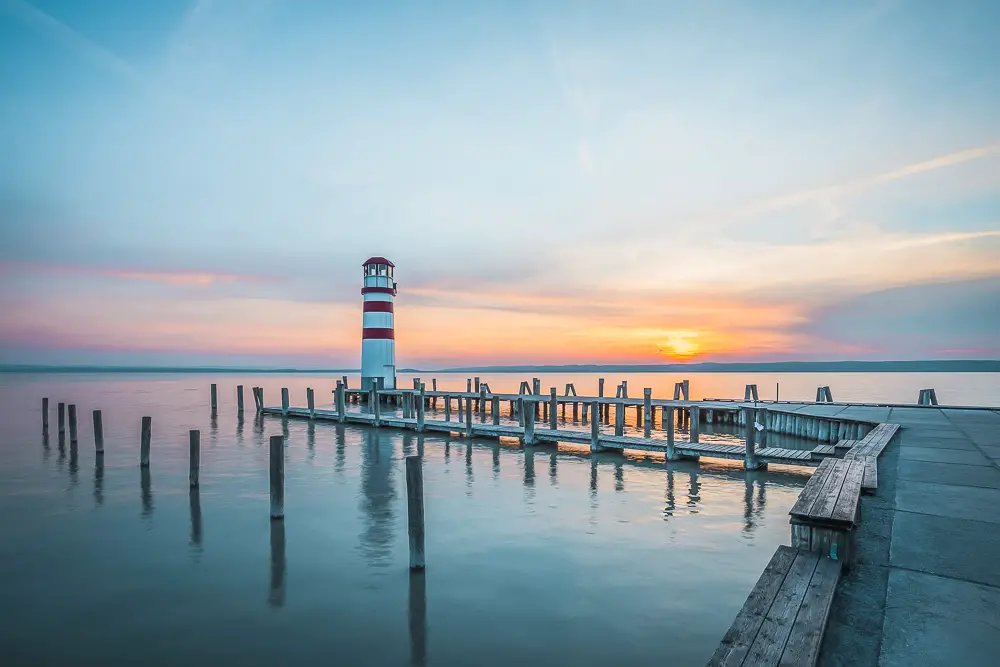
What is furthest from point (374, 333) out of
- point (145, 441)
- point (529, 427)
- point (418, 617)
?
point (418, 617)

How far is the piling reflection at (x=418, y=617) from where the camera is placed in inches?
299

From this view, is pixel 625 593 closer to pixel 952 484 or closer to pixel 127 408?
pixel 952 484

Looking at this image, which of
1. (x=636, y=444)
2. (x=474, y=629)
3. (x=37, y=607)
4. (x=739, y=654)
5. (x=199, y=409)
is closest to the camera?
(x=739, y=654)

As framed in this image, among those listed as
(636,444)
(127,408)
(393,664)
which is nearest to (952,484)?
(393,664)

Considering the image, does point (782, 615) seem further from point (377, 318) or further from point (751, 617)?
point (377, 318)

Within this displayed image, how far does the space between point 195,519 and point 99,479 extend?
25.7 feet

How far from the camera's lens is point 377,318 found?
39375mm

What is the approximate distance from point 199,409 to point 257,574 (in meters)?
43.2

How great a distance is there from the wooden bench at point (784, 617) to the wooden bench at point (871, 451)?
345cm

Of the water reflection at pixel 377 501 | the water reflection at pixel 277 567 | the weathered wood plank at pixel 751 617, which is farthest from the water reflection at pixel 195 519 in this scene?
the weathered wood plank at pixel 751 617

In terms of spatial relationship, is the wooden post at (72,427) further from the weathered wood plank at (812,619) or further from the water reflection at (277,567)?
the weathered wood plank at (812,619)

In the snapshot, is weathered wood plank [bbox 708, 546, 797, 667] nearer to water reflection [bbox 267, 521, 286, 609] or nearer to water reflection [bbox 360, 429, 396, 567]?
water reflection [bbox 267, 521, 286, 609]

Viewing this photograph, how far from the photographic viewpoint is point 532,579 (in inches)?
387

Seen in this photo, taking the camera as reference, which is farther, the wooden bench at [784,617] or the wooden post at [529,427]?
the wooden post at [529,427]
